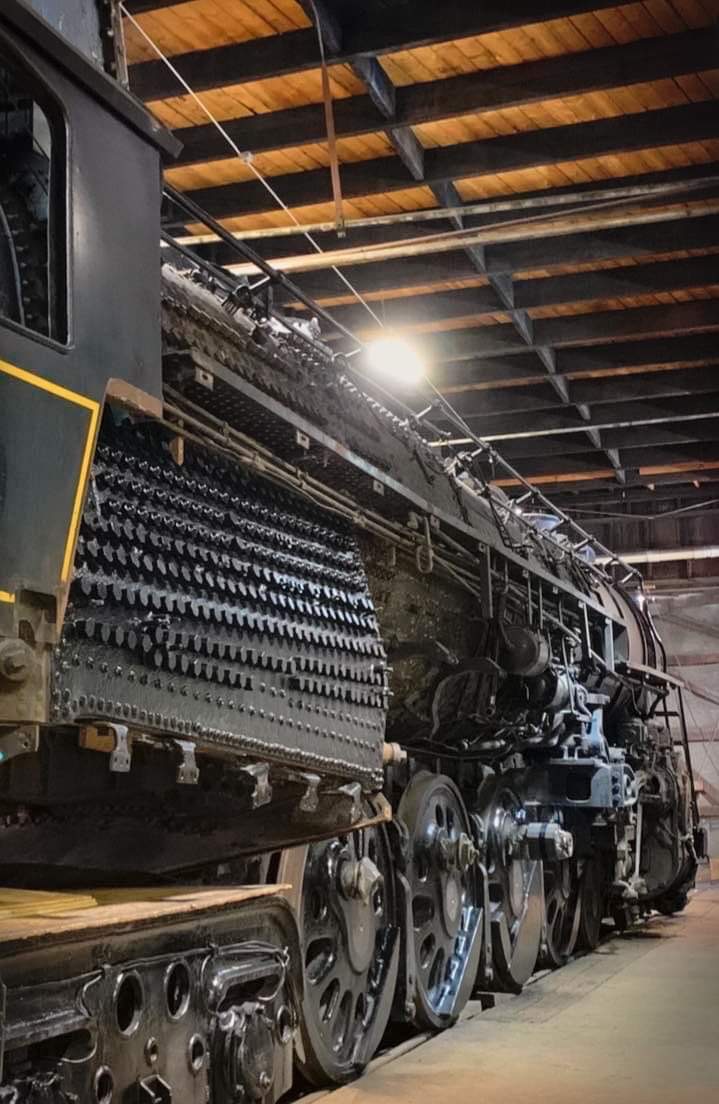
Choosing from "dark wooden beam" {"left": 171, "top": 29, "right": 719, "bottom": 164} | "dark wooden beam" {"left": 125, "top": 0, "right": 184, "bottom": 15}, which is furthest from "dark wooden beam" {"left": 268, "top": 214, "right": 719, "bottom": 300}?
"dark wooden beam" {"left": 125, "top": 0, "right": 184, "bottom": 15}

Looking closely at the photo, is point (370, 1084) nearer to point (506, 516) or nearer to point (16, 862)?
point (16, 862)

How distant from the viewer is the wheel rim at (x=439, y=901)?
21.0ft

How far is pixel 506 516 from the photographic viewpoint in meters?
7.59

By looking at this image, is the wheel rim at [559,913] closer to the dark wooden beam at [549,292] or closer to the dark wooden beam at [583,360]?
the dark wooden beam at [583,360]

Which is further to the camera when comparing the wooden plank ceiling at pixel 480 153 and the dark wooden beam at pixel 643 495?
the dark wooden beam at pixel 643 495

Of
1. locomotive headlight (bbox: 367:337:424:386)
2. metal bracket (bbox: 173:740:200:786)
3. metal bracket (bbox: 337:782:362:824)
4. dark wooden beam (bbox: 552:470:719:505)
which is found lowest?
metal bracket (bbox: 337:782:362:824)

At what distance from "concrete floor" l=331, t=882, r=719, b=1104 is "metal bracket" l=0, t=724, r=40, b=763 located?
118 inches

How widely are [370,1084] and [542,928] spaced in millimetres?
3535

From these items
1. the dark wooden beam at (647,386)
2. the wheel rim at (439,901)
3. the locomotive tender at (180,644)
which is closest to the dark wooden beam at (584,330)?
the dark wooden beam at (647,386)

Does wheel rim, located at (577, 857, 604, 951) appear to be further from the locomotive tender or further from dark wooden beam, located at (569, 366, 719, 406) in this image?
dark wooden beam, located at (569, 366, 719, 406)

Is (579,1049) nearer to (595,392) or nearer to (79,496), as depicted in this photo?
(79,496)

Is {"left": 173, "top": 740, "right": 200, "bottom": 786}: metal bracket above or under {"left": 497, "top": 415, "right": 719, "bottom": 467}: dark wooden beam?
under

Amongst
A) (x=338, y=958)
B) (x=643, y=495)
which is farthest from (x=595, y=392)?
(x=338, y=958)

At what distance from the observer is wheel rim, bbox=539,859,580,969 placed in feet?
28.8
